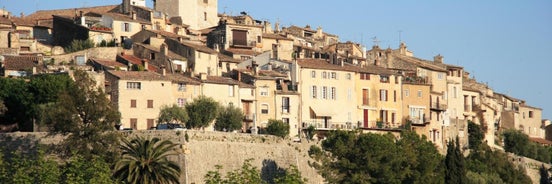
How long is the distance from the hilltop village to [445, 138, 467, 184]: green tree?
4.66 metres

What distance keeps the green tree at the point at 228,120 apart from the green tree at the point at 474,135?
1040 inches

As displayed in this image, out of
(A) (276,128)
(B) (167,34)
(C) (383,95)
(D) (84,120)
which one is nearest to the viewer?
(D) (84,120)

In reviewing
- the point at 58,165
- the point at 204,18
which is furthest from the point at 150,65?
the point at 204,18

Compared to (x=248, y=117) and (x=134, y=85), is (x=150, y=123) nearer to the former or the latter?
(x=134, y=85)

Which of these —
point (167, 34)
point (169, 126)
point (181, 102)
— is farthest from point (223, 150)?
point (167, 34)

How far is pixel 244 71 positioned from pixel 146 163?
24.3m

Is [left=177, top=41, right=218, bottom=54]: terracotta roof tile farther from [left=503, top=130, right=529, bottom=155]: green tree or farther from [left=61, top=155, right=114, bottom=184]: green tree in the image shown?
[left=503, top=130, right=529, bottom=155]: green tree

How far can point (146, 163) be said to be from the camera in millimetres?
75375

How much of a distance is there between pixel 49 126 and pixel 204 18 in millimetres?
46090

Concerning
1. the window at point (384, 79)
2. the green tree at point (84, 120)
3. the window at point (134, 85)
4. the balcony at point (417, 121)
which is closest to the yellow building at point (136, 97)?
the window at point (134, 85)

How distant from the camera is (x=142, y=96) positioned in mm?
88062

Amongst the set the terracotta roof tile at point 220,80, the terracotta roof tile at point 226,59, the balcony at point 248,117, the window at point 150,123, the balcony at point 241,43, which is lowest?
the window at point 150,123

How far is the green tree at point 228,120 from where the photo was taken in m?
89.8

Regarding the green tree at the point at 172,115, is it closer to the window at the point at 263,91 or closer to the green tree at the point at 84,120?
the green tree at the point at 84,120
